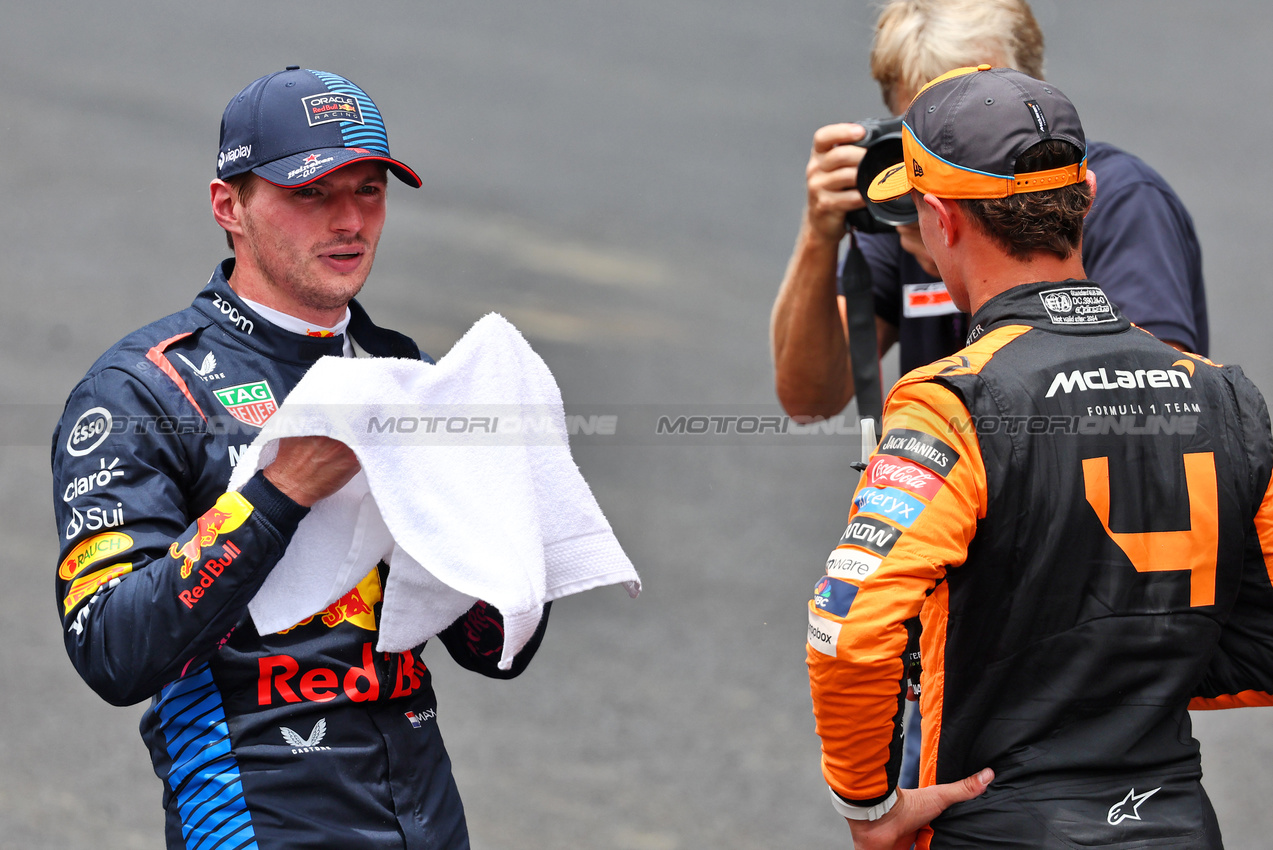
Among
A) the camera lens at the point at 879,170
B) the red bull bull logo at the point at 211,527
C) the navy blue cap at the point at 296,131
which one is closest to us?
the red bull bull logo at the point at 211,527

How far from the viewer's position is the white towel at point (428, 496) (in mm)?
1169

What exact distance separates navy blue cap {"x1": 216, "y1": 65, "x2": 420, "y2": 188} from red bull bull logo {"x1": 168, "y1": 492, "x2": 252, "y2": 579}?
Result: 0.40 m

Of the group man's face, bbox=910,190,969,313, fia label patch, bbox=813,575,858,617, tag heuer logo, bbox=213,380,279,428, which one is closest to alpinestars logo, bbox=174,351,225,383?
tag heuer logo, bbox=213,380,279,428

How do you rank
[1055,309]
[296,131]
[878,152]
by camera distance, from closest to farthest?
[1055,309] < [296,131] < [878,152]

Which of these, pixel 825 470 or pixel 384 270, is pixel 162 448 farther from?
pixel 825 470

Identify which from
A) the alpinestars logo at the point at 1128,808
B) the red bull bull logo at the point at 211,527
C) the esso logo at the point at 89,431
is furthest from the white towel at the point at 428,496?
the alpinestars logo at the point at 1128,808

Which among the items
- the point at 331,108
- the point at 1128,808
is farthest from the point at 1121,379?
the point at 331,108

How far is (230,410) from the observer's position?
132 centimetres

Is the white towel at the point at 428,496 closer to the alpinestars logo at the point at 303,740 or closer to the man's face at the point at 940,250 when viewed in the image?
the alpinestars logo at the point at 303,740

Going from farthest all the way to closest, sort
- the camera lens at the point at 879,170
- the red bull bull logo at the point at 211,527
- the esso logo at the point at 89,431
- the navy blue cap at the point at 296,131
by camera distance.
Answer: the camera lens at the point at 879,170
the navy blue cap at the point at 296,131
the esso logo at the point at 89,431
the red bull bull logo at the point at 211,527

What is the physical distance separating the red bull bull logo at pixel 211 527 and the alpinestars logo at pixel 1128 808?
92 centimetres

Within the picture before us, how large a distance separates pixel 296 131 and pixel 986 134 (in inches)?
30.5

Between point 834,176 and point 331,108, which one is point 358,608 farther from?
point 834,176

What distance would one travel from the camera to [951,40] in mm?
1838
